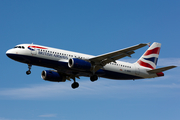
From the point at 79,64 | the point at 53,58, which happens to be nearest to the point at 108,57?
the point at 79,64

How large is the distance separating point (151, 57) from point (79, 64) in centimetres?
1468

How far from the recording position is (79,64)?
37.6 meters

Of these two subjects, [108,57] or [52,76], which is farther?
[52,76]

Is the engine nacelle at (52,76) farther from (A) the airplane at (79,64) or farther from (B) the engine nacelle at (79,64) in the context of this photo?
(B) the engine nacelle at (79,64)

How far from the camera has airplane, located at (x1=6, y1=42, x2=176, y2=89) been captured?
3709cm

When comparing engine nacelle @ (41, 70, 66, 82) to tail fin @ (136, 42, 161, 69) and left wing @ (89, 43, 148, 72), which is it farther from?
tail fin @ (136, 42, 161, 69)

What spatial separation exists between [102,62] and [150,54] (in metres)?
11.4

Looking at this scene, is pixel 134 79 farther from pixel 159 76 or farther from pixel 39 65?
pixel 39 65

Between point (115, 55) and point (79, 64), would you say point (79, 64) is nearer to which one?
point (79, 64)

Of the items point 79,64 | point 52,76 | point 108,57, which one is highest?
point 52,76

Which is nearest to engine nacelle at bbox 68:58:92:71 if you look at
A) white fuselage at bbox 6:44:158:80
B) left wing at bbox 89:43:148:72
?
white fuselage at bbox 6:44:158:80

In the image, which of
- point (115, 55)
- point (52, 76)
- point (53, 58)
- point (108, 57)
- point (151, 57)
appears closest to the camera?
point (53, 58)

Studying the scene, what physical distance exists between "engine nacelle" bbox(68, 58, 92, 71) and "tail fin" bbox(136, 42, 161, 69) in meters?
10.8

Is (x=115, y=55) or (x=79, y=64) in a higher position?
(x=115, y=55)
